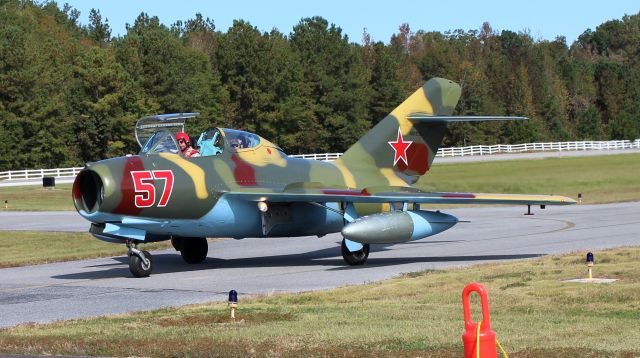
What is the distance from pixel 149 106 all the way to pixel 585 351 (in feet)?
274

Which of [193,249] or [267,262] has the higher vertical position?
[193,249]

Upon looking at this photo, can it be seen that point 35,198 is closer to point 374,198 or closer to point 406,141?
point 406,141

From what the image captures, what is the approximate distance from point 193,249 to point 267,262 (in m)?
1.72

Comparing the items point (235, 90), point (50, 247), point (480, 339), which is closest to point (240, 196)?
point (50, 247)

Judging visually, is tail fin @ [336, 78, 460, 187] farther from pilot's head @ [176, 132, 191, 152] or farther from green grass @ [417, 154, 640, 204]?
green grass @ [417, 154, 640, 204]

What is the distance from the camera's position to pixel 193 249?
2569 centimetres

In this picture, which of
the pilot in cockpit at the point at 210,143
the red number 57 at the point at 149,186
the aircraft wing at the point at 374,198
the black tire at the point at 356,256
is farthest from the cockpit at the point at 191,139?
the black tire at the point at 356,256

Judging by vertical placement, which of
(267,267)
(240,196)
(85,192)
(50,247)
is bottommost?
(267,267)

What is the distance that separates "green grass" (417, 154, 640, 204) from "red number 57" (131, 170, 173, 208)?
26.5 meters

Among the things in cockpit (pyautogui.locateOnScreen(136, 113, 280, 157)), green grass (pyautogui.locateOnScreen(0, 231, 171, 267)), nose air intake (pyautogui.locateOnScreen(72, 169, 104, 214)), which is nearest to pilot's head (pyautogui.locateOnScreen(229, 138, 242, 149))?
cockpit (pyautogui.locateOnScreen(136, 113, 280, 157))

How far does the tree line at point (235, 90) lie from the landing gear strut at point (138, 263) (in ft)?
218

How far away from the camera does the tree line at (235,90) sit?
90312 mm

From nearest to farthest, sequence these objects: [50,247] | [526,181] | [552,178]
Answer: [50,247] < [526,181] < [552,178]

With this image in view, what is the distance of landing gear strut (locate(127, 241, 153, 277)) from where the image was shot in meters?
22.8
